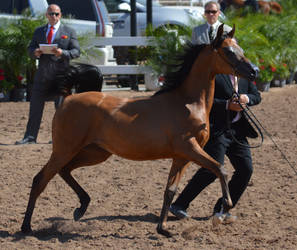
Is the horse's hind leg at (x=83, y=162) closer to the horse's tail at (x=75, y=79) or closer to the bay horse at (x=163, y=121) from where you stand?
the bay horse at (x=163, y=121)

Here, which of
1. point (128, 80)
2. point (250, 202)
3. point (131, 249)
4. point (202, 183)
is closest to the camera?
point (131, 249)

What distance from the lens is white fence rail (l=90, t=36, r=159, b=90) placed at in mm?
13555

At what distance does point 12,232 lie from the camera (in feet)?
17.1

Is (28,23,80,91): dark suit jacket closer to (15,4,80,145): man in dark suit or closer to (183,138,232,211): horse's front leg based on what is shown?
(15,4,80,145): man in dark suit

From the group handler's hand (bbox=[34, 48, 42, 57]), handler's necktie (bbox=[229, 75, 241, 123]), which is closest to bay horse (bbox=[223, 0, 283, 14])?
handler's hand (bbox=[34, 48, 42, 57])

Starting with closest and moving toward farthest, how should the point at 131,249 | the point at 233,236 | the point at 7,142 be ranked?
the point at 131,249, the point at 233,236, the point at 7,142

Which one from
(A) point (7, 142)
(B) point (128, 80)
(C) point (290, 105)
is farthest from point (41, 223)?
(B) point (128, 80)

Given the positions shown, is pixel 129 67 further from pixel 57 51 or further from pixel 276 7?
pixel 276 7

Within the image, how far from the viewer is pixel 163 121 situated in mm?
4965

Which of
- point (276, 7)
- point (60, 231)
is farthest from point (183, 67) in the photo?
point (276, 7)

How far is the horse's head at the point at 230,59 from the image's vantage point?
4918 millimetres

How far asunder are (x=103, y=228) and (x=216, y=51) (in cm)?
182

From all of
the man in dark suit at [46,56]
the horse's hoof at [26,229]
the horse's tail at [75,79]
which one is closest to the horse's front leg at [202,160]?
the horse's tail at [75,79]

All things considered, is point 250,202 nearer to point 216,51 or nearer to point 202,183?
point 202,183
